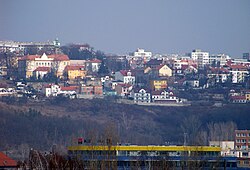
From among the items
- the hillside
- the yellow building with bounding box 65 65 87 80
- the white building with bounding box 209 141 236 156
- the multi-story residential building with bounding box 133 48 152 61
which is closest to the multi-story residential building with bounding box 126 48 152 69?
the multi-story residential building with bounding box 133 48 152 61

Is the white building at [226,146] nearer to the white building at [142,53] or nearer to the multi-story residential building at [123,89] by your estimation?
the multi-story residential building at [123,89]

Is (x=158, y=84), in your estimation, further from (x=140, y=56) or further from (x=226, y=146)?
(x=226, y=146)

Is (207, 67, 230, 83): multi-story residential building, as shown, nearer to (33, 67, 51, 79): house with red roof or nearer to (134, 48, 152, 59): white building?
(33, 67, 51, 79): house with red roof

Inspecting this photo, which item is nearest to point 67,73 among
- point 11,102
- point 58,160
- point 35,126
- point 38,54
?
point 38,54

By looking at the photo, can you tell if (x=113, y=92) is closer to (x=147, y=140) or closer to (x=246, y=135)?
(x=147, y=140)

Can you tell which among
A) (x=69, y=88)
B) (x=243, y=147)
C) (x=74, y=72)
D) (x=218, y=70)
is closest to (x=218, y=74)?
(x=218, y=70)

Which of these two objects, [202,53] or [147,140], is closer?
[147,140]

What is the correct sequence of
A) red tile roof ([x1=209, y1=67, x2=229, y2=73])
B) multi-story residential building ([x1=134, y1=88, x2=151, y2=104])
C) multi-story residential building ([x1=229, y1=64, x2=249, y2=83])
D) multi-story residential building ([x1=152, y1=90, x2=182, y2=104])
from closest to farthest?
multi-story residential building ([x1=134, y1=88, x2=151, y2=104]) → multi-story residential building ([x1=152, y1=90, x2=182, y2=104]) → multi-story residential building ([x1=229, y1=64, x2=249, y2=83]) → red tile roof ([x1=209, y1=67, x2=229, y2=73])
